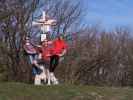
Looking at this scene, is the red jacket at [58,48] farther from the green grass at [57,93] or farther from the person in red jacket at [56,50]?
the green grass at [57,93]

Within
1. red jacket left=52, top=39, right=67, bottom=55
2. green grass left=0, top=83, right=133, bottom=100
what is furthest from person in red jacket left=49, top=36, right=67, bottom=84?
green grass left=0, top=83, right=133, bottom=100

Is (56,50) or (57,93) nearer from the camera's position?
(57,93)

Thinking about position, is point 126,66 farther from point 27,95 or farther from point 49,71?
point 27,95

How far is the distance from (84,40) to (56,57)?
25107 millimetres

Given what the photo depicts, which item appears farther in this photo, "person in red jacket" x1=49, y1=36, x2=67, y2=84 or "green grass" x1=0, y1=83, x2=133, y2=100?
"person in red jacket" x1=49, y1=36, x2=67, y2=84

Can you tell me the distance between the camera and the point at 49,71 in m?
18.0

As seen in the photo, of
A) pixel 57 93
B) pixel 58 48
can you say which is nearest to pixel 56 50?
pixel 58 48

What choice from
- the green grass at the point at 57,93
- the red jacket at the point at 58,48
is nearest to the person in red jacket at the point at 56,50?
the red jacket at the point at 58,48

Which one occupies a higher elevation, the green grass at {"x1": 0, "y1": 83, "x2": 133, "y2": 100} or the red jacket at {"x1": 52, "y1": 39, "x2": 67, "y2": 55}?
the red jacket at {"x1": 52, "y1": 39, "x2": 67, "y2": 55}

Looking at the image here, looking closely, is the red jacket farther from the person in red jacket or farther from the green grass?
the green grass

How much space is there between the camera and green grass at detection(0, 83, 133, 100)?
14.3 meters

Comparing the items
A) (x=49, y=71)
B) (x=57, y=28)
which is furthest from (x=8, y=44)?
(x=49, y=71)

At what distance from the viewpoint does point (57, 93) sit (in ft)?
48.6

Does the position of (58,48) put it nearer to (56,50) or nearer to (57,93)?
(56,50)
